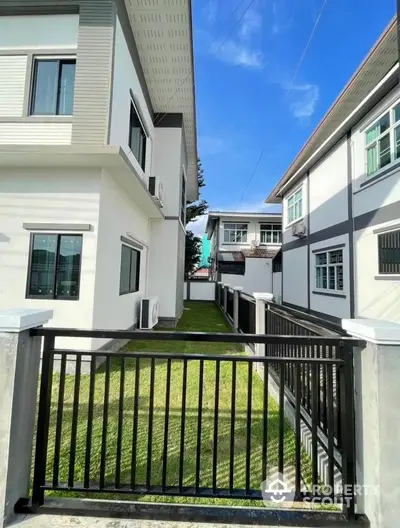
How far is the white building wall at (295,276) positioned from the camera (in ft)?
38.2

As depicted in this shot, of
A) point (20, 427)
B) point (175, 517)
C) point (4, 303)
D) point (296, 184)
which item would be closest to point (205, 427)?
point (175, 517)

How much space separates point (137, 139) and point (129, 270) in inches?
127

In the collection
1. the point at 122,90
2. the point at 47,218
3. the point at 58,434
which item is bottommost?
the point at 58,434

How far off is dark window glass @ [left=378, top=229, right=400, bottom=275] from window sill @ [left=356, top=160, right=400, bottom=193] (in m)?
1.30

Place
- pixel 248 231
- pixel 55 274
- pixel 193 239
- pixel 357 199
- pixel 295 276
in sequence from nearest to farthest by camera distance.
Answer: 1. pixel 55 274
2. pixel 357 199
3. pixel 295 276
4. pixel 193 239
5. pixel 248 231

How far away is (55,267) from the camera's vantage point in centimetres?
481

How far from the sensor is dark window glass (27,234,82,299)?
476cm

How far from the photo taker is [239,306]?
7078 millimetres

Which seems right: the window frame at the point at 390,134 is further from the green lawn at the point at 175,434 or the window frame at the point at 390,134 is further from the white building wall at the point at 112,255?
the white building wall at the point at 112,255

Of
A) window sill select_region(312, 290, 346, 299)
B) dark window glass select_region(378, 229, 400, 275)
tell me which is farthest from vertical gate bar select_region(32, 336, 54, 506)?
window sill select_region(312, 290, 346, 299)

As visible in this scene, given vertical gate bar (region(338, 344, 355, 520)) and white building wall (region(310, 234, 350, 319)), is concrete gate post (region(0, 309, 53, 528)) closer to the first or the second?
A: vertical gate bar (region(338, 344, 355, 520))

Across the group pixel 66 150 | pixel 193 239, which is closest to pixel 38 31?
pixel 66 150

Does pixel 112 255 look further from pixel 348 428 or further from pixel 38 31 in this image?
pixel 348 428

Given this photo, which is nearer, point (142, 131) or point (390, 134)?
point (390, 134)
